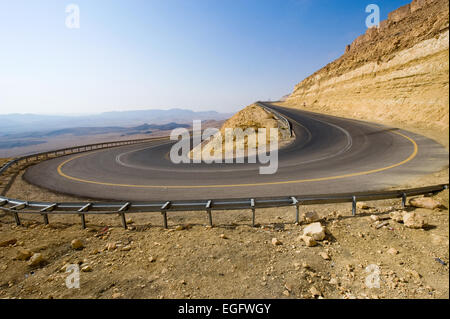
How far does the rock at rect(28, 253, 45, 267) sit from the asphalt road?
4.77 metres

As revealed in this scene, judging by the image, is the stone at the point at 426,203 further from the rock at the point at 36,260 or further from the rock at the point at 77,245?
the rock at the point at 36,260

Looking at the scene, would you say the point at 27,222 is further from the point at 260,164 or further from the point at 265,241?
the point at 260,164

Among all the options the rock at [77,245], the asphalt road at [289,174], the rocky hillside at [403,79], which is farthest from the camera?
the rocky hillside at [403,79]

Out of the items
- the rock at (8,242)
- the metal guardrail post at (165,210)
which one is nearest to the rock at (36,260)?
the rock at (8,242)

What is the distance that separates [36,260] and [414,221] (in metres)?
9.48

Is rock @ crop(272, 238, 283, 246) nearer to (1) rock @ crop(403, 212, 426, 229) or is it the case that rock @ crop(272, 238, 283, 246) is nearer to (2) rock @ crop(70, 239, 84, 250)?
(1) rock @ crop(403, 212, 426, 229)

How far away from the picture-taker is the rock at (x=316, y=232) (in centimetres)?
472

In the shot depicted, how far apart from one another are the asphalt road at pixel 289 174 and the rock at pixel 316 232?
11.4ft

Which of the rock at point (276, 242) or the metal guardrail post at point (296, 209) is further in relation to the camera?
the metal guardrail post at point (296, 209)

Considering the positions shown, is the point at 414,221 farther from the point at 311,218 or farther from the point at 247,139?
the point at 247,139

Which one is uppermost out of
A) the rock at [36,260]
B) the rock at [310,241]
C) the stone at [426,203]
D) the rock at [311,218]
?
the stone at [426,203]

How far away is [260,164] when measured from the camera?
13.6 m

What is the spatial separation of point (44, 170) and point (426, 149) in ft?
97.9

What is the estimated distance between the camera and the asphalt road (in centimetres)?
916
